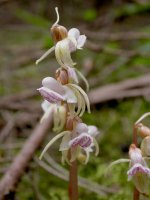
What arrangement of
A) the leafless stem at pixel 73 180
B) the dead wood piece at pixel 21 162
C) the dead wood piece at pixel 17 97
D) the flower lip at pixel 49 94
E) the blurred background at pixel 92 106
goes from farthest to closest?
the dead wood piece at pixel 17 97 < the blurred background at pixel 92 106 < the dead wood piece at pixel 21 162 < the leafless stem at pixel 73 180 < the flower lip at pixel 49 94

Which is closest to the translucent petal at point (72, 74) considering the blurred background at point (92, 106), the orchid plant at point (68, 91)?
the orchid plant at point (68, 91)

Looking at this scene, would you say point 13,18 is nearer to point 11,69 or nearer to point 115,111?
point 11,69

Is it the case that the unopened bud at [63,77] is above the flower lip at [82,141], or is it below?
above

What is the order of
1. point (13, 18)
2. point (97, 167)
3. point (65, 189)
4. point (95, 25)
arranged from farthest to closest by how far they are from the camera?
point (13, 18) < point (95, 25) < point (97, 167) < point (65, 189)

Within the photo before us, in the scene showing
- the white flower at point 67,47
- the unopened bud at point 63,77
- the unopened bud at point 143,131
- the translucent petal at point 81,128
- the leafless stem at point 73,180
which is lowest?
the leafless stem at point 73,180

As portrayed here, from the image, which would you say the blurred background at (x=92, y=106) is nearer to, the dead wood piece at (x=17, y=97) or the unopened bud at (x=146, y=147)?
the dead wood piece at (x=17, y=97)

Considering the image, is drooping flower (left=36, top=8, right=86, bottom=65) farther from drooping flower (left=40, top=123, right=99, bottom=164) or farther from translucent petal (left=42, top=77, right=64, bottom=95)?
drooping flower (left=40, top=123, right=99, bottom=164)

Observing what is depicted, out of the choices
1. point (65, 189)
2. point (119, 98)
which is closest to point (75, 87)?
point (65, 189)
